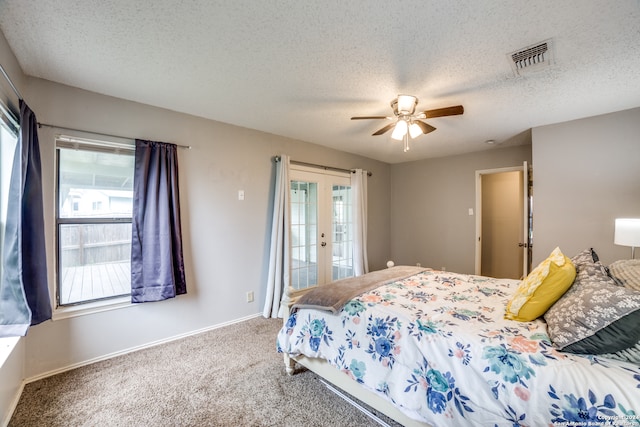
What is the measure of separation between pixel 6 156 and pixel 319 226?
329cm

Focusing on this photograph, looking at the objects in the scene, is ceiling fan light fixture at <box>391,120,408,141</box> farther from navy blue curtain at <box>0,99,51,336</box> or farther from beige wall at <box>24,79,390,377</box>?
navy blue curtain at <box>0,99,51,336</box>

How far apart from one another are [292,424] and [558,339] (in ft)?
5.12

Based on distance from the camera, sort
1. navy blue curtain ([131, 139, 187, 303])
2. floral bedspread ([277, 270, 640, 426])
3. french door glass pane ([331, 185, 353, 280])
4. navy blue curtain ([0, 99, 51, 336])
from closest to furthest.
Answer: floral bedspread ([277, 270, 640, 426]) → navy blue curtain ([0, 99, 51, 336]) → navy blue curtain ([131, 139, 187, 303]) → french door glass pane ([331, 185, 353, 280])

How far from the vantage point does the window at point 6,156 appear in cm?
186

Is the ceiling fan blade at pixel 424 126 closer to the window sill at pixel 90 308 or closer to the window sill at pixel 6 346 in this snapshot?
the window sill at pixel 90 308

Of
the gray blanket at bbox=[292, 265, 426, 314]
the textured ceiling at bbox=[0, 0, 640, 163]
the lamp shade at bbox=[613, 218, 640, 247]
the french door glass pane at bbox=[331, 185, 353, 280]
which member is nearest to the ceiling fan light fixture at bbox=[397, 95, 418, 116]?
the textured ceiling at bbox=[0, 0, 640, 163]

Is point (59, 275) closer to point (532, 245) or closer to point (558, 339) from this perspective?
point (558, 339)

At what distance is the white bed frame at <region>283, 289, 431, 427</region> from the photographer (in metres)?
1.56

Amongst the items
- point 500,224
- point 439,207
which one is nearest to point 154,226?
point 439,207

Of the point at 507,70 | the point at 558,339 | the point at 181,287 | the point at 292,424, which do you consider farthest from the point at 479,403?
the point at 181,287

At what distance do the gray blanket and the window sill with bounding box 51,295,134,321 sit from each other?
1720mm

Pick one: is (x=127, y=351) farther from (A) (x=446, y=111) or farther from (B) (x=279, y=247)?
(A) (x=446, y=111)

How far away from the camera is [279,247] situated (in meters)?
3.51

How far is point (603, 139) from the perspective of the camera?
2834 millimetres
